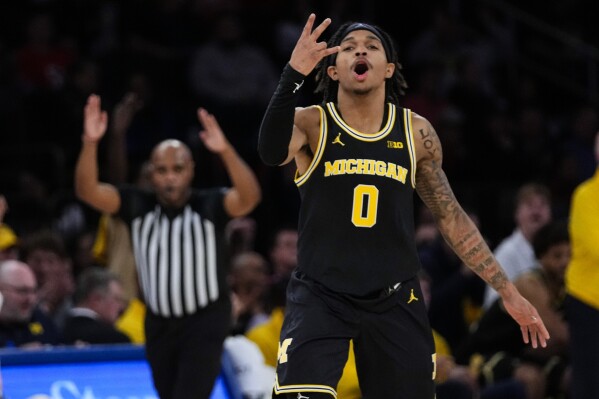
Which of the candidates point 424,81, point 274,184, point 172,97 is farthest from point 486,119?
point 172,97

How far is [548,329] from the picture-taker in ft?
28.3

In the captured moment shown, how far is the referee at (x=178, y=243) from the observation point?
7203mm

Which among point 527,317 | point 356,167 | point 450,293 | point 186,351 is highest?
point 356,167

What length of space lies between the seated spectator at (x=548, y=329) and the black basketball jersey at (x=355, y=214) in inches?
139

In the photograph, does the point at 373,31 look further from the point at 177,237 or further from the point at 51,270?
the point at 51,270

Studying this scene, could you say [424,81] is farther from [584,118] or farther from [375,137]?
[375,137]

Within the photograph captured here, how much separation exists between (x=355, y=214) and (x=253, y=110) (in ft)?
23.9

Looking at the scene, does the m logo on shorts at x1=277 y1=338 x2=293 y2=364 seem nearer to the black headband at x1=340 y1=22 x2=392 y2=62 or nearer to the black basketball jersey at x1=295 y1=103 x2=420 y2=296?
the black basketball jersey at x1=295 y1=103 x2=420 y2=296

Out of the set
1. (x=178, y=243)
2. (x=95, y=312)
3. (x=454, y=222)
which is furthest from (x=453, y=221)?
(x=95, y=312)

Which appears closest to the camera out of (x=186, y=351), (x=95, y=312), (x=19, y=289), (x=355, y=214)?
(x=355, y=214)

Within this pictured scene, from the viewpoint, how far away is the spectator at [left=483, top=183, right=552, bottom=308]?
9359 millimetres

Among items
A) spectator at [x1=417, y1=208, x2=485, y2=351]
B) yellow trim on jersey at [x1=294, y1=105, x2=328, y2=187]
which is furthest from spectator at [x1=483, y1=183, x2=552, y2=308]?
yellow trim on jersey at [x1=294, y1=105, x2=328, y2=187]

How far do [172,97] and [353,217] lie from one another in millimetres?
7780

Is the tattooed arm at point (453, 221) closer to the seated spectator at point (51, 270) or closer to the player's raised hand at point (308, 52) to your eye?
the player's raised hand at point (308, 52)
